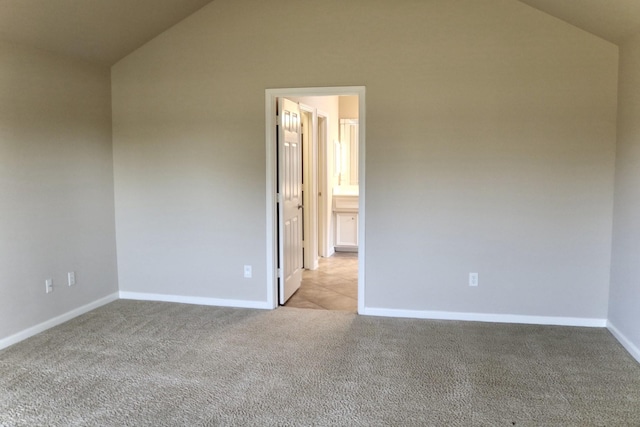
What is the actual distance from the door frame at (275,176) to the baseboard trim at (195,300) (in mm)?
149

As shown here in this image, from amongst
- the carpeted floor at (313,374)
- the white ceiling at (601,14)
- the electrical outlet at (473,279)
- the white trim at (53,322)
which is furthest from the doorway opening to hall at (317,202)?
the white ceiling at (601,14)

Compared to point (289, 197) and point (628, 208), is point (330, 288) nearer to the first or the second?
point (289, 197)

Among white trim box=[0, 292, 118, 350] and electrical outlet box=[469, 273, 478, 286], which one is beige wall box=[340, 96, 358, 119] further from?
white trim box=[0, 292, 118, 350]

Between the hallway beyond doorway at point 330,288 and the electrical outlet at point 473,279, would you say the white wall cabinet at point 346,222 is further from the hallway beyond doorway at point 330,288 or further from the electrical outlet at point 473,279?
the electrical outlet at point 473,279

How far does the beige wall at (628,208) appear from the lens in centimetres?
332

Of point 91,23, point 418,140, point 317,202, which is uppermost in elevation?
point 91,23

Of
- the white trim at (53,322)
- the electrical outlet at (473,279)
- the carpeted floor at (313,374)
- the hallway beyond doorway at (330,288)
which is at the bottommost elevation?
the carpeted floor at (313,374)

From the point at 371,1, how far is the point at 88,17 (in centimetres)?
230

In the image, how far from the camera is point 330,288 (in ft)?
17.4

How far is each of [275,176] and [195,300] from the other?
4.82ft

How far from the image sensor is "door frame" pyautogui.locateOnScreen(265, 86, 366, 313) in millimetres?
4109

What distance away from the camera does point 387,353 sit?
3.40m

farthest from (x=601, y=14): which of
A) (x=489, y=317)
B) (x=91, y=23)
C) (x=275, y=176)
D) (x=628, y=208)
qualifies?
(x=91, y=23)

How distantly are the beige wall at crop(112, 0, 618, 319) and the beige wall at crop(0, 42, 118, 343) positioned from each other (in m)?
0.40
